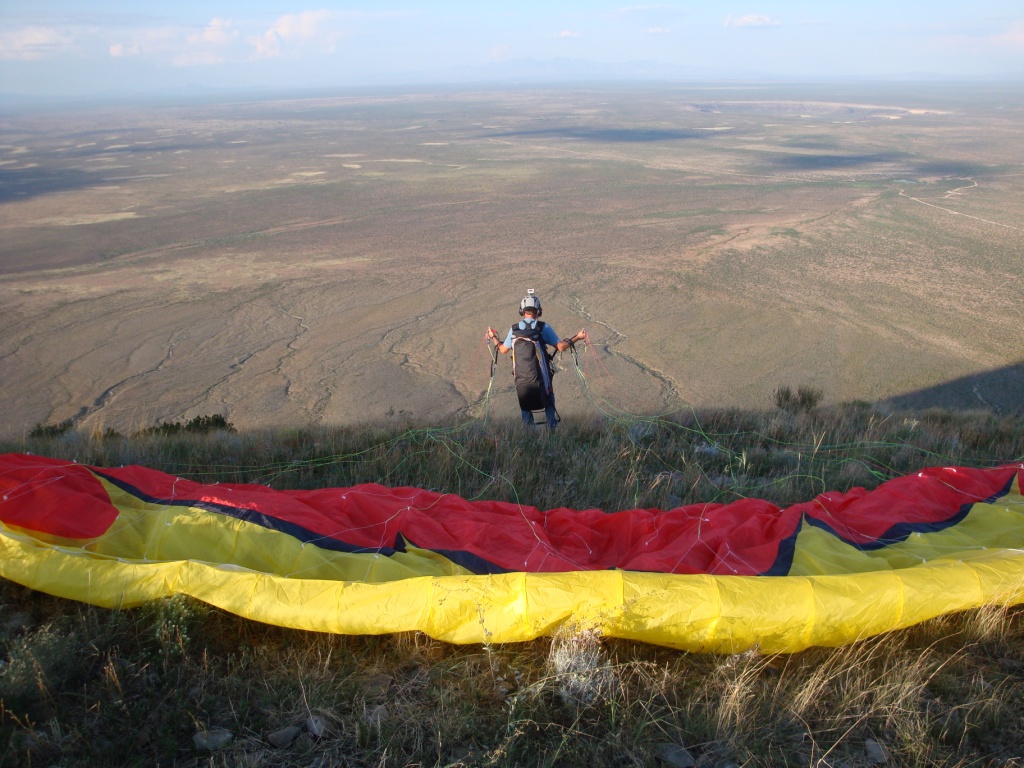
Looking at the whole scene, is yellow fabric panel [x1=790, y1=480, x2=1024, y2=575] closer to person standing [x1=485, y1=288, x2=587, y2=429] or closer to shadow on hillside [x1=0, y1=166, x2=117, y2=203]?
person standing [x1=485, y1=288, x2=587, y2=429]

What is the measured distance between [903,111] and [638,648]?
391ft

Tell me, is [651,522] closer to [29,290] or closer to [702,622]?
[702,622]

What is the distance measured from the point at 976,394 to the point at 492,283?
13.5m

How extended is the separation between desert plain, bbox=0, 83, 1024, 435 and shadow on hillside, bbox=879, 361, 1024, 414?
7 cm

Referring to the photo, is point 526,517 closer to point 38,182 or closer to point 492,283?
point 492,283

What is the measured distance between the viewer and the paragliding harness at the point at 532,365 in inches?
252

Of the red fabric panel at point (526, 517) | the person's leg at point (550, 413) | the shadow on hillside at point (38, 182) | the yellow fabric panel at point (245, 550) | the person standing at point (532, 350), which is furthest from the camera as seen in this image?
the shadow on hillside at point (38, 182)

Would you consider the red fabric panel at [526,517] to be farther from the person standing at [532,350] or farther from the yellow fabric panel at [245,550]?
the person standing at [532,350]

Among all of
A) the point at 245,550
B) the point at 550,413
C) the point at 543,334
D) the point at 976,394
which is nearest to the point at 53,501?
the point at 245,550

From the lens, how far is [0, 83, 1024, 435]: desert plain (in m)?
15.2

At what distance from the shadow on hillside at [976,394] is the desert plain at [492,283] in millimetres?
73

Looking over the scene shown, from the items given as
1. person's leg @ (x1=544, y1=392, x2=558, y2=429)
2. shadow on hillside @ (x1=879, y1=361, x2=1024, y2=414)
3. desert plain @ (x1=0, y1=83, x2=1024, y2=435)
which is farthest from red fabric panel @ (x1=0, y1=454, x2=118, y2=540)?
shadow on hillside @ (x1=879, y1=361, x2=1024, y2=414)

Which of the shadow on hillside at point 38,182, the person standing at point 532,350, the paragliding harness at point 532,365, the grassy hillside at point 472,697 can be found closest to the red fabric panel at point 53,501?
the grassy hillside at point 472,697

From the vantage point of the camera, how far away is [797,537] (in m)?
3.48
